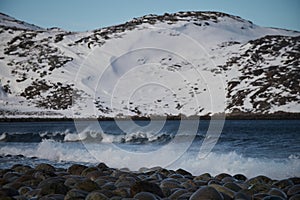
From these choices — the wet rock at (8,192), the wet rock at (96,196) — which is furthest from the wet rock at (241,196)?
the wet rock at (8,192)

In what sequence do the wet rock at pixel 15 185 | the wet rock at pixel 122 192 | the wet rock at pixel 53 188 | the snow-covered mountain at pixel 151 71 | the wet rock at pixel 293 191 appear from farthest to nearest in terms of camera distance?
the snow-covered mountain at pixel 151 71 < the wet rock at pixel 15 185 < the wet rock at pixel 293 191 < the wet rock at pixel 53 188 < the wet rock at pixel 122 192

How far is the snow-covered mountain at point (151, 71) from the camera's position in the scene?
121m

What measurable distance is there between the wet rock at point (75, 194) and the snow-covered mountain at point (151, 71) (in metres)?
103

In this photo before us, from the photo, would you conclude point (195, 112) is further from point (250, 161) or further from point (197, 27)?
point (250, 161)

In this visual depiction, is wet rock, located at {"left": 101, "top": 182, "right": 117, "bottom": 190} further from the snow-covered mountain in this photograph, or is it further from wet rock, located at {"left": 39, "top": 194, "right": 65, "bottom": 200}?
the snow-covered mountain

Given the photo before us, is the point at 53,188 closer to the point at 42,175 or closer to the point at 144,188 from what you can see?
the point at 144,188

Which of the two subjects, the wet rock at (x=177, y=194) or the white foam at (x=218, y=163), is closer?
the wet rock at (x=177, y=194)

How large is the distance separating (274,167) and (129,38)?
15526 cm

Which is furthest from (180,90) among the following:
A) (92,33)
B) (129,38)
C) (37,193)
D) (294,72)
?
(37,193)

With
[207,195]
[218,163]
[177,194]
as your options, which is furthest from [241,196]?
[218,163]

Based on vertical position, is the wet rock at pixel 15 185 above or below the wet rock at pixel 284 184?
below

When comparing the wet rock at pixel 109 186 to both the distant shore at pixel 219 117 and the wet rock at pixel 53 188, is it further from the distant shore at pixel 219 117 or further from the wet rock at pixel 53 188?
the distant shore at pixel 219 117

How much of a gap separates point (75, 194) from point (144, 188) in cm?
144

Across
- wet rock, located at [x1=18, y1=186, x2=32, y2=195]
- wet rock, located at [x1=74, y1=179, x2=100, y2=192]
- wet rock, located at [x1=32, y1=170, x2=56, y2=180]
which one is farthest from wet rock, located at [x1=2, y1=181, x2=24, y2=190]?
wet rock, located at [x1=74, y1=179, x2=100, y2=192]
